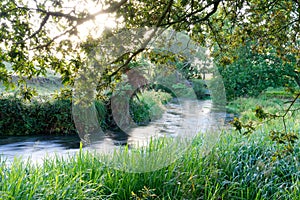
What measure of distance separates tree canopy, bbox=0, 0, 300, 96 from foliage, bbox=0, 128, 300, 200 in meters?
1.01

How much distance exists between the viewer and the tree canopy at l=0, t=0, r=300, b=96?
2.16 meters

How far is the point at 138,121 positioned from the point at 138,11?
777cm

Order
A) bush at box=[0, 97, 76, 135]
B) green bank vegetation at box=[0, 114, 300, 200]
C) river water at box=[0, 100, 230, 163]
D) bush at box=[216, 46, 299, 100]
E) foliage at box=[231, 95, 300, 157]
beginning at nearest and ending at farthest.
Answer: foliage at box=[231, 95, 300, 157], green bank vegetation at box=[0, 114, 300, 200], river water at box=[0, 100, 230, 163], bush at box=[0, 97, 76, 135], bush at box=[216, 46, 299, 100]

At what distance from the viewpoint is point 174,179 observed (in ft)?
11.0

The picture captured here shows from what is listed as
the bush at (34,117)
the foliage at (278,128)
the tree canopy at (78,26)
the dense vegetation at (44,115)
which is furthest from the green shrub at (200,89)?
the bush at (34,117)

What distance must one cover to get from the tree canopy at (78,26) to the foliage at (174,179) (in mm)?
1007

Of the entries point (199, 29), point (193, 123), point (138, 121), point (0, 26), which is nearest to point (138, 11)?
point (199, 29)

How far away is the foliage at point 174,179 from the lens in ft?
9.50

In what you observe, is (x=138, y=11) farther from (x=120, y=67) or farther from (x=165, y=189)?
(x=165, y=189)

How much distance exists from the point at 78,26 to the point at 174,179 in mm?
1771

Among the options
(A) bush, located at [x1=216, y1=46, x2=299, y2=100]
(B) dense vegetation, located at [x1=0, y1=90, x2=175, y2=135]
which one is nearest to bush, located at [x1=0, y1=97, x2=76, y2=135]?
(B) dense vegetation, located at [x1=0, y1=90, x2=175, y2=135]

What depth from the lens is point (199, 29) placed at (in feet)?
9.96

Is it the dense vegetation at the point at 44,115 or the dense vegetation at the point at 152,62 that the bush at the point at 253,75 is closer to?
the dense vegetation at the point at 44,115

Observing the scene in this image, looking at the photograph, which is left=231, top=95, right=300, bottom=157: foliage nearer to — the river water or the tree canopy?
the tree canopy
